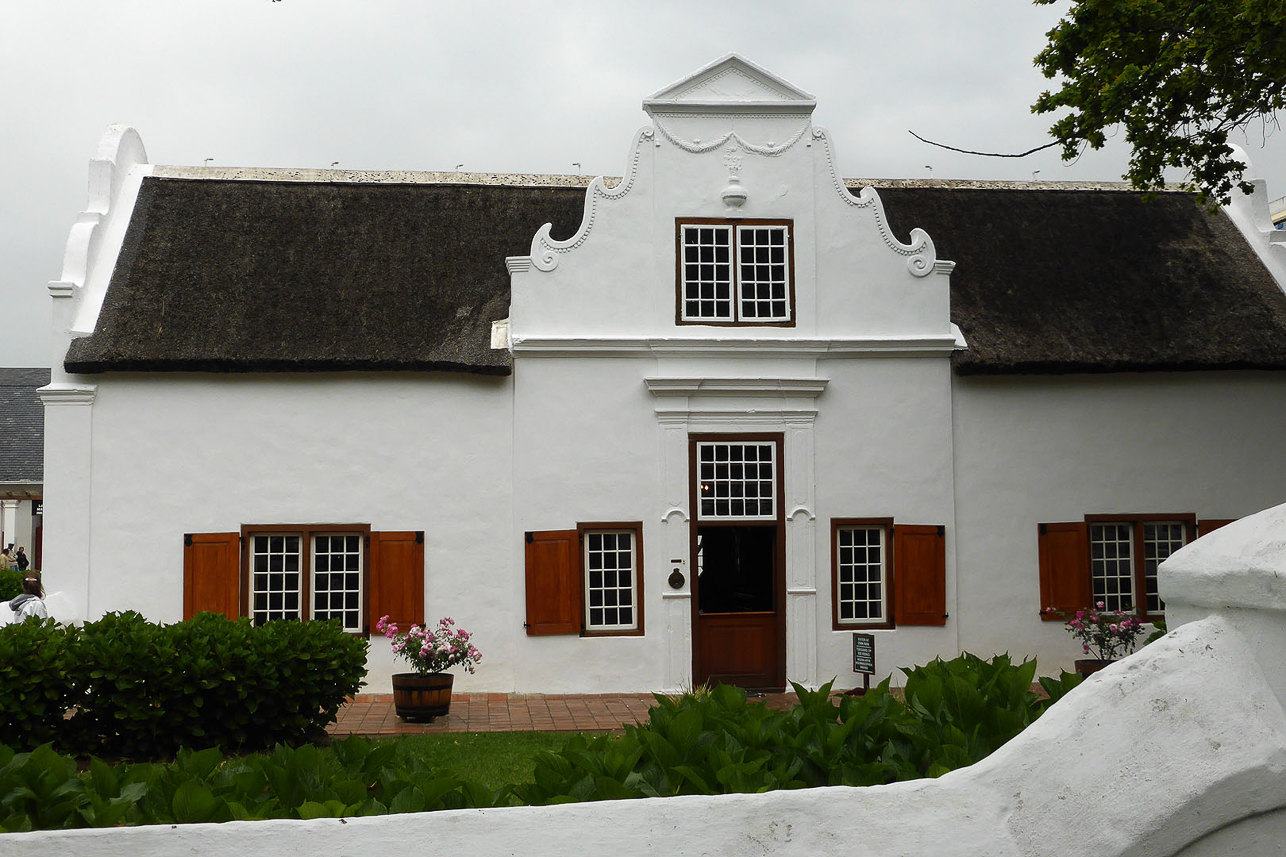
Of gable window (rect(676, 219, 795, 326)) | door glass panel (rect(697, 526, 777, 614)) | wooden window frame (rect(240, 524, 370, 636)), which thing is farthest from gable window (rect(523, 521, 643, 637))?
gable window (rect(676, 219, 795, 326))

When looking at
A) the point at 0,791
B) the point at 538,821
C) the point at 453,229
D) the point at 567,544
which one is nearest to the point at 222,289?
the point at 453,229

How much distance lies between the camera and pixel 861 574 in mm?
14859

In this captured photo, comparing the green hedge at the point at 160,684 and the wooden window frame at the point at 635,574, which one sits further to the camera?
the wooden window frame at the point at 635,574

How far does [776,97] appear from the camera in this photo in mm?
14859

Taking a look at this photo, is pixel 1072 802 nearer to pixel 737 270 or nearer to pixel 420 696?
pixel 420 696

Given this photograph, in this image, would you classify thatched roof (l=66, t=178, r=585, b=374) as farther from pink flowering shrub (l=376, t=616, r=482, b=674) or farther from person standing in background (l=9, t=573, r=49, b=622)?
pink flowering shrub (l=376, t=616, r=482, b=674)

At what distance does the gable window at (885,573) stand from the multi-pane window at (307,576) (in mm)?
6123

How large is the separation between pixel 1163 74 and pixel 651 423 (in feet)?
22.8

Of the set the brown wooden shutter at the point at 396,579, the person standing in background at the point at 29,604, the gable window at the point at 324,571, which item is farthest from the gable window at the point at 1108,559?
the person standing in background at the point at 29,604

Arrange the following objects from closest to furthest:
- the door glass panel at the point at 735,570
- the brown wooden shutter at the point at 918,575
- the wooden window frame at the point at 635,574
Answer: the wooden window frame at the point at 635,574, the brown wooden shutter at the point at 918,575, the door glass panel at the point at 735,570

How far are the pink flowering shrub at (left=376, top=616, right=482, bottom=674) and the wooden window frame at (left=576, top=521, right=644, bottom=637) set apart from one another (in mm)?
1666

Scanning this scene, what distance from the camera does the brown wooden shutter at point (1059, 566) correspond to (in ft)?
49.0

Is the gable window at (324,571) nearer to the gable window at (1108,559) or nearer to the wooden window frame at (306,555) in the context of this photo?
the wooden window frame at (306,555)

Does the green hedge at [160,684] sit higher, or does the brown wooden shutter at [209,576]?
the brown wooden shutter at [209,576]
